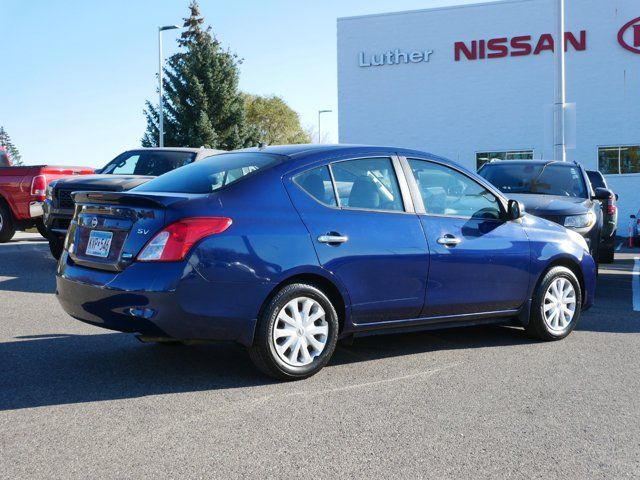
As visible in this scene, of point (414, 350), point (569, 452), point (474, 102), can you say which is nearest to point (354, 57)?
point (474, 102)

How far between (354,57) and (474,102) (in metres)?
4.98

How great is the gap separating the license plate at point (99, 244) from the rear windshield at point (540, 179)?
680 cm

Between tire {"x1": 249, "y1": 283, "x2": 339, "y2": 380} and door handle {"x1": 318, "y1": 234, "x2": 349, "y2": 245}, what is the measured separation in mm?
328

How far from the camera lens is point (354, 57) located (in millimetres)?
31281

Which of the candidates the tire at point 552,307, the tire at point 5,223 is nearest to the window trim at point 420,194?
the tire at point 552,307

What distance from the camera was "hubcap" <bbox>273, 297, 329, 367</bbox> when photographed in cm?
537

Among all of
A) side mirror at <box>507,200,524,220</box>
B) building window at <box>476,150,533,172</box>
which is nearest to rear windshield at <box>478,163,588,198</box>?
side mirror at <box>507,200,524,220</box>

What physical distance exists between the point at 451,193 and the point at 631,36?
24690 mm

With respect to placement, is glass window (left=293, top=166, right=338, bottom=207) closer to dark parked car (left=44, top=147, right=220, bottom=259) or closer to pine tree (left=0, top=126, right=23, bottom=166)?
dark parked car (left=44, top=147, right=220, bottom=259)

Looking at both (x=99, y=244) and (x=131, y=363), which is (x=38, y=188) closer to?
(x=131, y=363)

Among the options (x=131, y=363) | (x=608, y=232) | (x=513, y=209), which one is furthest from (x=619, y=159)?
(x=131, y=363)

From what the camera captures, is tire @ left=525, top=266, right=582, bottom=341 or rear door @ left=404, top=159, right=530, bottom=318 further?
tire @ left=525, top=266, right=582, bottom=341

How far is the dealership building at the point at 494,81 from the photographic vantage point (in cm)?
2839

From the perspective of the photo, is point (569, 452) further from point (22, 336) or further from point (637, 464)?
point (22, 336)
